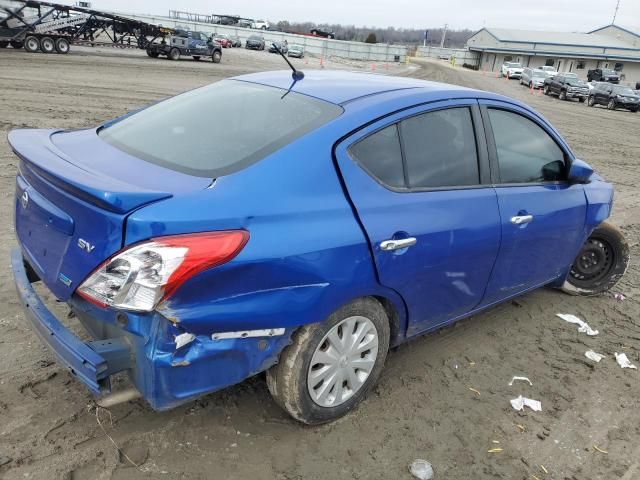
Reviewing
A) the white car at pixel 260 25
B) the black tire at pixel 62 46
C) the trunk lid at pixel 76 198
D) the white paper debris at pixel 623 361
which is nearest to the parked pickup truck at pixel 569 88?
the black tire at pixel 62 46

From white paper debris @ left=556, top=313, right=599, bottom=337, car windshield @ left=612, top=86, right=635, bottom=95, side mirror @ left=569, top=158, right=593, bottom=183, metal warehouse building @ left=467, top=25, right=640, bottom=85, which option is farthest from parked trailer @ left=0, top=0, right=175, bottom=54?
metal warehouse building @ left=467, top=25, right=640, bottom=85

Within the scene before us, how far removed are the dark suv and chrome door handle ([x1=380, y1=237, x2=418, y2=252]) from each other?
31203 mm

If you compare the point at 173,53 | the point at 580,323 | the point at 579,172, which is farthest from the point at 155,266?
the point at 173,53

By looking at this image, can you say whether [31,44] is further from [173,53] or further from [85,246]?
[85,246]

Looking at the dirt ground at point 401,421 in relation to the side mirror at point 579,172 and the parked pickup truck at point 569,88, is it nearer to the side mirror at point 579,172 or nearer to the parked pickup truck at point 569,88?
the side mirror at point 579,172

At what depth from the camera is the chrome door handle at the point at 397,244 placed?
2627 mm

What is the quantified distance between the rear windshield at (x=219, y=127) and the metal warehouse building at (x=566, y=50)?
3039 inches

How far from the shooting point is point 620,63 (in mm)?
69188

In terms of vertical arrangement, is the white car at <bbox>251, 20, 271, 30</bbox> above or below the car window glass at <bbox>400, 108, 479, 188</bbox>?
above

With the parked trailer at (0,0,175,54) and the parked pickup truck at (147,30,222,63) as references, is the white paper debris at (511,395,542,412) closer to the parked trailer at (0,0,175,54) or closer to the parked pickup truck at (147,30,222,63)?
the parked trailer at (0,0,175,54)

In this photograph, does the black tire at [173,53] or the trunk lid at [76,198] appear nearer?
the trunk lid at [76,198]

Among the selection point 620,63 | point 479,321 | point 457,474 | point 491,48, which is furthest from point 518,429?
point 491,48

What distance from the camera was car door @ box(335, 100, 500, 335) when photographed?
2.65 metres

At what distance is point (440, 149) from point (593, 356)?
198 cm
